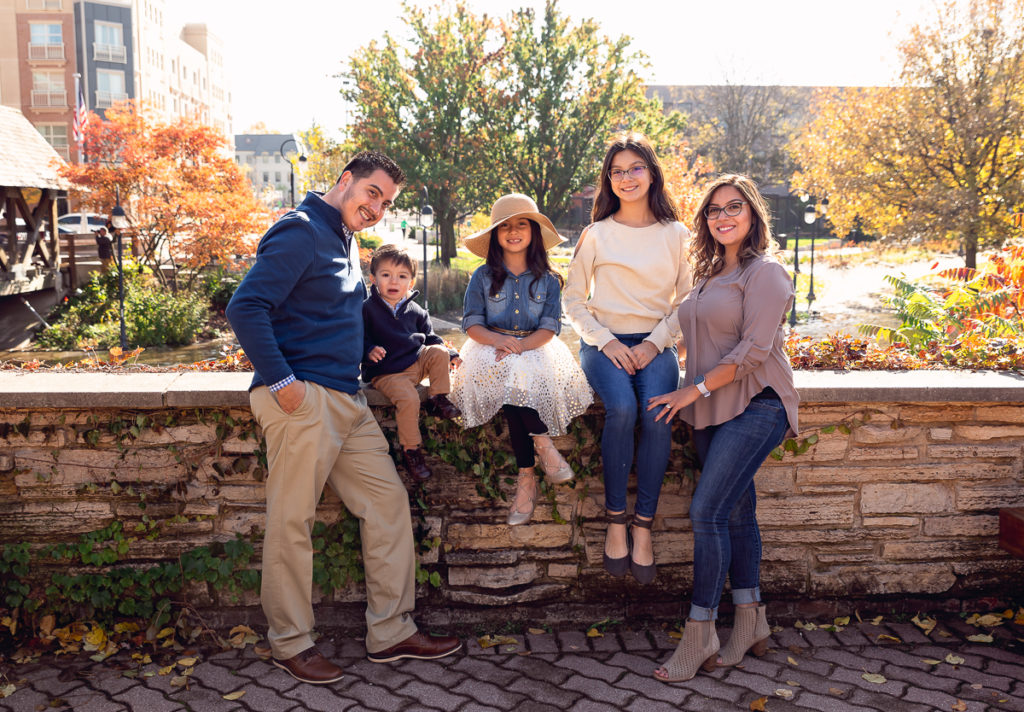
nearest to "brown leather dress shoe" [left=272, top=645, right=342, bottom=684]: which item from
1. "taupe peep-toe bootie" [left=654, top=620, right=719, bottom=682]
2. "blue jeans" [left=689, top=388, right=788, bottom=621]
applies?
"taupe peep-toe bootie" [left=654, top=620, right=719, bottom=682]

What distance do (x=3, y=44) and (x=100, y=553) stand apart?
171 feet

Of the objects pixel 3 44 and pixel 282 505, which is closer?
pixel 282 505

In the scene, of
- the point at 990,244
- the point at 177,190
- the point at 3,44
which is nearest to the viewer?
the point at 177,190

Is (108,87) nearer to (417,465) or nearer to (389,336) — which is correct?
(389,336)

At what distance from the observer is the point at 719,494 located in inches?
137

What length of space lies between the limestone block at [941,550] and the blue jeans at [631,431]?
1.36 metres

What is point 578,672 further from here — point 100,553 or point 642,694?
point 100,553

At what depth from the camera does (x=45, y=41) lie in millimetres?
46250

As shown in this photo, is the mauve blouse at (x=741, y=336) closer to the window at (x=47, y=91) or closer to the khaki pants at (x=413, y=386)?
the khaki pants at (x=413, y=386)

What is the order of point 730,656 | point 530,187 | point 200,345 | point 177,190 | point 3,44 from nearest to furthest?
point 730,656, point 200,345, point 177,190, point 530,187, point 3,44

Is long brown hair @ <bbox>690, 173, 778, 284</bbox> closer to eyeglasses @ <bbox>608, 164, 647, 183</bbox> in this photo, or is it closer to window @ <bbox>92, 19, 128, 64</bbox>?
eyeglasses @ <bbox>608, 164, 647, 183</bbox>

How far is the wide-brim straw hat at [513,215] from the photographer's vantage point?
3876 mm

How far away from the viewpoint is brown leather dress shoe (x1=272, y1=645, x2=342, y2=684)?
342cm

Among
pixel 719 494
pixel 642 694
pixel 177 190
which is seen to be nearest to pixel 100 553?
pixel 642 694
